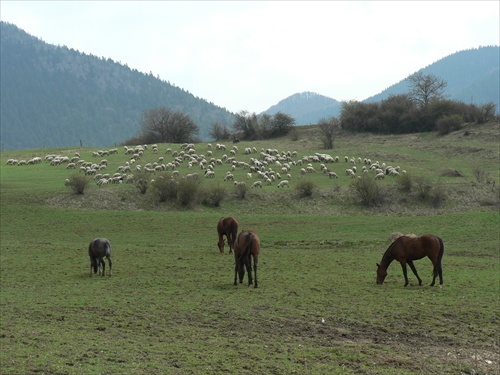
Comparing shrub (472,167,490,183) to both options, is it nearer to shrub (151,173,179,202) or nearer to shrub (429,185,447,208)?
shrub (429,185,447,208)

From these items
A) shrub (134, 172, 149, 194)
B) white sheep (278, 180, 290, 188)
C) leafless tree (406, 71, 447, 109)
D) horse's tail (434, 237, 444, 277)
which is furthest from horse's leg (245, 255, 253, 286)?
leafless tree (406, 71, 447, 109)

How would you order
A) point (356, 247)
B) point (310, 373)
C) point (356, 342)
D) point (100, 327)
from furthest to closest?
point (356, 247)
point (100, 327)
point (356, 342)
point (310, 373)

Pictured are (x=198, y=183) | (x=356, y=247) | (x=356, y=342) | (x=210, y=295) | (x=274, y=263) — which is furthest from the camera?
(x=198, y=183)

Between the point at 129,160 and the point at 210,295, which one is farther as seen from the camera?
the point at 129,160

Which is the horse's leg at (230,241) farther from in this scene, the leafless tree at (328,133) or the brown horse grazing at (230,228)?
the leafless tree at (328,133)

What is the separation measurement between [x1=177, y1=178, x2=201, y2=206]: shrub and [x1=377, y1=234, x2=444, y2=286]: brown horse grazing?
29.5 meters

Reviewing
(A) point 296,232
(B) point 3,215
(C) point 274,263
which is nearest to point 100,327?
(C) point 274,263

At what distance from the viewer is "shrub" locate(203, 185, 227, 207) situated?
50.2 metres

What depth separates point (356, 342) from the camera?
1412cm

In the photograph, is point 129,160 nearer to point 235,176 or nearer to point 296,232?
point 235,176

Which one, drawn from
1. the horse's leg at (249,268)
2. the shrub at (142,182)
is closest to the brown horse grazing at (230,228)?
the horse's leg at (249,268)

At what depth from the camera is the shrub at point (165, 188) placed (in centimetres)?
5016

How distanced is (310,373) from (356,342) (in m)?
3.01

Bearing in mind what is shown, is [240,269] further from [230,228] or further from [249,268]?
[230,228]
